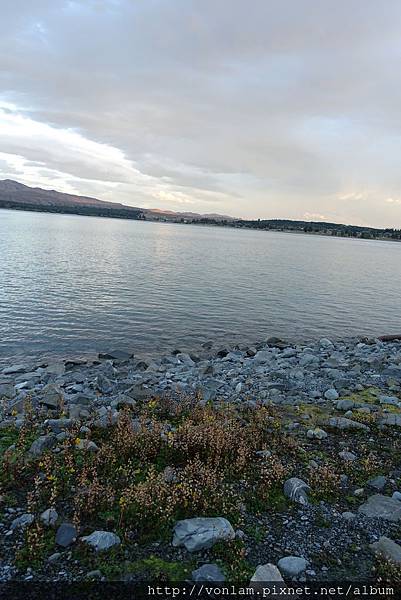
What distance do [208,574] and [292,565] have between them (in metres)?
1.19

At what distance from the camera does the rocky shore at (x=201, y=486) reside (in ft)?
18.1

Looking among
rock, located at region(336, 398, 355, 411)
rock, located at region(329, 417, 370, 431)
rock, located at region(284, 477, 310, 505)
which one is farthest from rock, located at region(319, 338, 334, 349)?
rock, located at region(284, 477, 310, 505)

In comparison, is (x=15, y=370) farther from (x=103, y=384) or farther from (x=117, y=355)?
(x=103, y=384)

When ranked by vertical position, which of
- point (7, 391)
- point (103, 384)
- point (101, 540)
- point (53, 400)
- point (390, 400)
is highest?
point (101, 540)

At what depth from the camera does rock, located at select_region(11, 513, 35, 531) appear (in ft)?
19.6

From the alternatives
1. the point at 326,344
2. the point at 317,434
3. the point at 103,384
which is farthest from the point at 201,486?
the point at 326,344

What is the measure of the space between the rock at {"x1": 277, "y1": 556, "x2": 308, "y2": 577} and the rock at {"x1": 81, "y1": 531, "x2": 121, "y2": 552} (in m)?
2.33

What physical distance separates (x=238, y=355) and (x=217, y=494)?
1318 centimetres

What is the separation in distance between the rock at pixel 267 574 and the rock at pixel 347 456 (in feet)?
12.5

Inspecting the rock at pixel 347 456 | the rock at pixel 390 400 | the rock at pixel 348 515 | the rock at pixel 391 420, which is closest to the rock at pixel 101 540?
the rock at pixel 348 515

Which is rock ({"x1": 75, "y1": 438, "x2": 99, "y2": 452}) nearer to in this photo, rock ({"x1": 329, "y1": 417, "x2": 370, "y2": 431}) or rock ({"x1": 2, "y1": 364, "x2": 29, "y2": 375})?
rock ({"x1": 329, "y1": 417, "x2": 370, "y2": 431})

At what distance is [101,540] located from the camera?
18.8ft

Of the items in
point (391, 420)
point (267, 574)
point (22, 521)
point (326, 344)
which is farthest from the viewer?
point (326, 344)

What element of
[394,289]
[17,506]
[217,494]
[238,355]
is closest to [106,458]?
[17,506]
